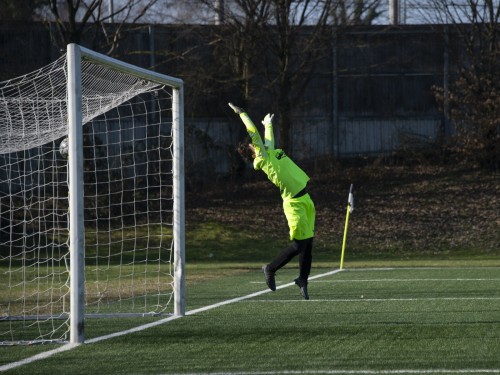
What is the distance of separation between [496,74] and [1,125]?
21811mm

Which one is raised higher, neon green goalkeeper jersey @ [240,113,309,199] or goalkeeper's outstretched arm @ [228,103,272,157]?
goalkeeper's outstretched arm @ [228,103,272,157]

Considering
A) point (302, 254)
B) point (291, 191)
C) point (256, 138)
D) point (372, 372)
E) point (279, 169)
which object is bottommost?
point (372, 372)

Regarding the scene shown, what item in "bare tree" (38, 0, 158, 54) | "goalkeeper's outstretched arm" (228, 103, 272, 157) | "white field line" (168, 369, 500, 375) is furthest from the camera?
"bare tree" (38, 0, 158, 54)

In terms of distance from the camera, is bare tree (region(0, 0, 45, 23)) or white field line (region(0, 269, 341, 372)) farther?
bare tree (region(0, 0, 45, 23))

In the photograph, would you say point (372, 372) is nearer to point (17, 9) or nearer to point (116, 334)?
point (116, 334)

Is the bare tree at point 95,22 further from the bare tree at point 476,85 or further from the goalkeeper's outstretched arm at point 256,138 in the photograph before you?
the goalkeeper's outstretched arm at point 256,138

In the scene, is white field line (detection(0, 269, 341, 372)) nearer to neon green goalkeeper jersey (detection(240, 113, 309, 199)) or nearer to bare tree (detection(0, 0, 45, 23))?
neon green goalkeeper jersey (detection(240, 113, 309, 199))

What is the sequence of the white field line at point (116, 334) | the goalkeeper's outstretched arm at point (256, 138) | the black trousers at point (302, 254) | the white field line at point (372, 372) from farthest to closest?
1. the black trousers at point (302, 254)
2. the goalkeeper's outstretched arm at point (256, 138)
3. the white field line at point (116, 334)
4. the white field line at point (372, 372)

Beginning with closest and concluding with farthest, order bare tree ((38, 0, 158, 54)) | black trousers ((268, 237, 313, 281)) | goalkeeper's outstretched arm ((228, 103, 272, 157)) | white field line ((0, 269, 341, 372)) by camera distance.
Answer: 1. white field line ((0, 269, 341, 372))
2. goalkeeper's outstretched arm ((228, 103, 272, 157))
3. black trousers ((268, 237, 313, 281))
4. bare tree ((38, 0, 158, 54))

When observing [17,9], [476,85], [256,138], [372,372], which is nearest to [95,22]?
[17,9]

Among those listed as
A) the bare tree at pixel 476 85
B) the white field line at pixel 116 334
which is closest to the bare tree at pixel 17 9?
the bare tree at pixel 476 85

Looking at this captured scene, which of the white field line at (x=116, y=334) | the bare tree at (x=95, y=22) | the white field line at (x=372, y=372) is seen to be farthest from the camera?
the bare tree at (x=95, y=22)

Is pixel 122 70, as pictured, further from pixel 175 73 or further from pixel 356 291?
pixel 175 73

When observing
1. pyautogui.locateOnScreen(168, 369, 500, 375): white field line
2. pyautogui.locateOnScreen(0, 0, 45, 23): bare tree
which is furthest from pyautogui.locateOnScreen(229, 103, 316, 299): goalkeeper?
pyautogui.locateOnScreen(0, 0, 45, 23): bare tree
